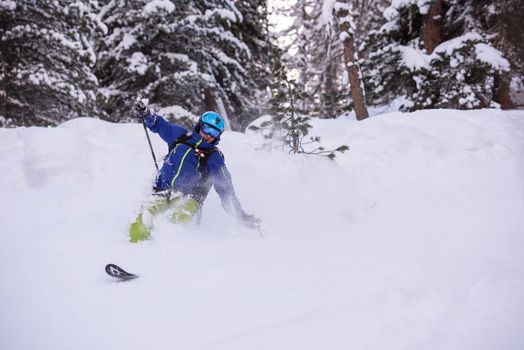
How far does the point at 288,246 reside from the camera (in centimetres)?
452

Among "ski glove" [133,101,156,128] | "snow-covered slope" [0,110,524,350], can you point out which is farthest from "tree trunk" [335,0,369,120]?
"ski glove" [133,101,156,128]

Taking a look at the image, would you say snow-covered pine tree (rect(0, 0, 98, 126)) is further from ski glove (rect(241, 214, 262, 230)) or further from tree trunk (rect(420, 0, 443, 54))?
tree trunk (rect(420, 0, 443, 54))

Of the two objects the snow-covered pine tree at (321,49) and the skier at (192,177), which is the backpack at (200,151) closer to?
the skier at (192,177)

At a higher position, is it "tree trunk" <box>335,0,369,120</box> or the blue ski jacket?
"tree trunk" <box>335,0,369,120</box>

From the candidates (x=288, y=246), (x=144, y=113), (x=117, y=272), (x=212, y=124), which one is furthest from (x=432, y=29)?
(x=117, y=272)

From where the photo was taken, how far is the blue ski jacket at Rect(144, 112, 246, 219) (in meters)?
4.48

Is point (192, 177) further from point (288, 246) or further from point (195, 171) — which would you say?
point (288, 246)

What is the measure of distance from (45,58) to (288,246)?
9359 mm

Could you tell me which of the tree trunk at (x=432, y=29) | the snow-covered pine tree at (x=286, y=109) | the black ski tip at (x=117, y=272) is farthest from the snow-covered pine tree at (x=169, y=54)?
the black ski tip at (x=117, y=272)

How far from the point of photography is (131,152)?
6602mm

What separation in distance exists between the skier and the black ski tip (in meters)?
0.96

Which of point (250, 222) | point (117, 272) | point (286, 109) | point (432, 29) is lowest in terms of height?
point (250, 222)

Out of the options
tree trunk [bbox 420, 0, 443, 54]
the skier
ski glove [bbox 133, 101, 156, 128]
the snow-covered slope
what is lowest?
the snow-covered slope

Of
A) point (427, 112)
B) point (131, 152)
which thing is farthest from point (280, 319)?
point (427, 112)
